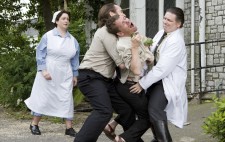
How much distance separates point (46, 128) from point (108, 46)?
2.75 meters

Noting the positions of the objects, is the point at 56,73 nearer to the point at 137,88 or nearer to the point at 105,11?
the point at 105,11

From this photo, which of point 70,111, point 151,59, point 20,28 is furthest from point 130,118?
point 20,28

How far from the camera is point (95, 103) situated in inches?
195

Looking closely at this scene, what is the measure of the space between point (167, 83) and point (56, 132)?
8.00ft

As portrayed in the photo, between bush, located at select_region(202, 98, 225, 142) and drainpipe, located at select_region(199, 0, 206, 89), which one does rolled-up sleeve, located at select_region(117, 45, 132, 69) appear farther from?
drainpipe, located at select_region(199, 0, 206, 89)

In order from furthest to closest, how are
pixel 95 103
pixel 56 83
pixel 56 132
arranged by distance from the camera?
pixel 56 132 < pixel 56 83 < pixel 95 103

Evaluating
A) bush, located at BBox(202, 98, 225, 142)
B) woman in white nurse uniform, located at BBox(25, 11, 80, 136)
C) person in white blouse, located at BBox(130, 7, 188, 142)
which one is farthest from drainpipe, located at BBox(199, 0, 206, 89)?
person in white blouse, located at BBox(130, 7, 188, 142)

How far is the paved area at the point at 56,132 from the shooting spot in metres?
6.23

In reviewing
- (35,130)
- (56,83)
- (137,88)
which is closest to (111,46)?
(137,88)

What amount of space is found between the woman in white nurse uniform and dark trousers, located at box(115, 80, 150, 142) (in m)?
1.55

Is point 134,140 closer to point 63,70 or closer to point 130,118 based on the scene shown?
point 130,118

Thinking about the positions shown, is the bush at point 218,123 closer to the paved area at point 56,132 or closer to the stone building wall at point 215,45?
the paved area at point 56,132

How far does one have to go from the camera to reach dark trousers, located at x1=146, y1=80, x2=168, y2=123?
4863 mm

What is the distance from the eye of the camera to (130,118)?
517cm
